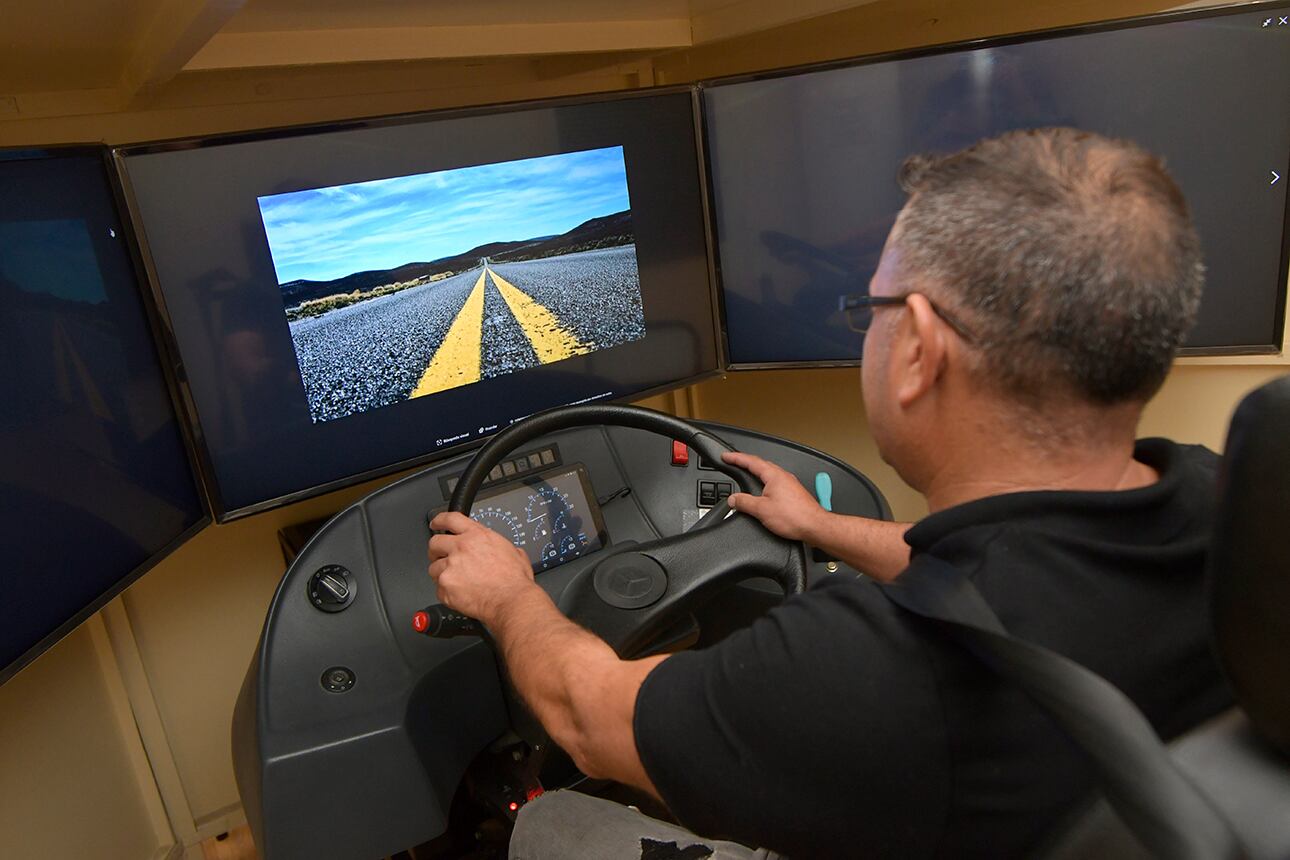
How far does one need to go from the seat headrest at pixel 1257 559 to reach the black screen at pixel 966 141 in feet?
3.95

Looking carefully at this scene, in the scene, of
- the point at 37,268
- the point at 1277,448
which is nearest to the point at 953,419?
the point at 1277,448

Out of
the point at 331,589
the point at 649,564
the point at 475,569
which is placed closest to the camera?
Result: the point at 475,569

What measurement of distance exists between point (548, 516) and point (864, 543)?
0.51 meters

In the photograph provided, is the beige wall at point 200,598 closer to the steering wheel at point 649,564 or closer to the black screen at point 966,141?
the black screen at point 966,141

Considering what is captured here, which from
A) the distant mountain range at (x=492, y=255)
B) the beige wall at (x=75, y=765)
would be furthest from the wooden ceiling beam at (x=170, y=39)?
the beige wall at (x=75, y=765)

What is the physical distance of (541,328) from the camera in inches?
66.8

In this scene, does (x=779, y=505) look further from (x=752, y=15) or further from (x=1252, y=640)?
(x=752, y=15)

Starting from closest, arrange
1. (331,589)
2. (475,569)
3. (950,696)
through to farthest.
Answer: (950,696), (475,569), (331,589)

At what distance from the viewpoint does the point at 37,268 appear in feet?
3.82

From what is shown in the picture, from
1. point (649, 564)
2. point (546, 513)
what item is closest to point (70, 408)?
point (546, 513)

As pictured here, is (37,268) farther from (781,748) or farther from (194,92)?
(781,748)

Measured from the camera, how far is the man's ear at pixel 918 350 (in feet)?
2.78

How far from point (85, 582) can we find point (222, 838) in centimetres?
98

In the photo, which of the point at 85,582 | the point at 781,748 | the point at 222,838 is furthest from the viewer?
the point at 222,838
